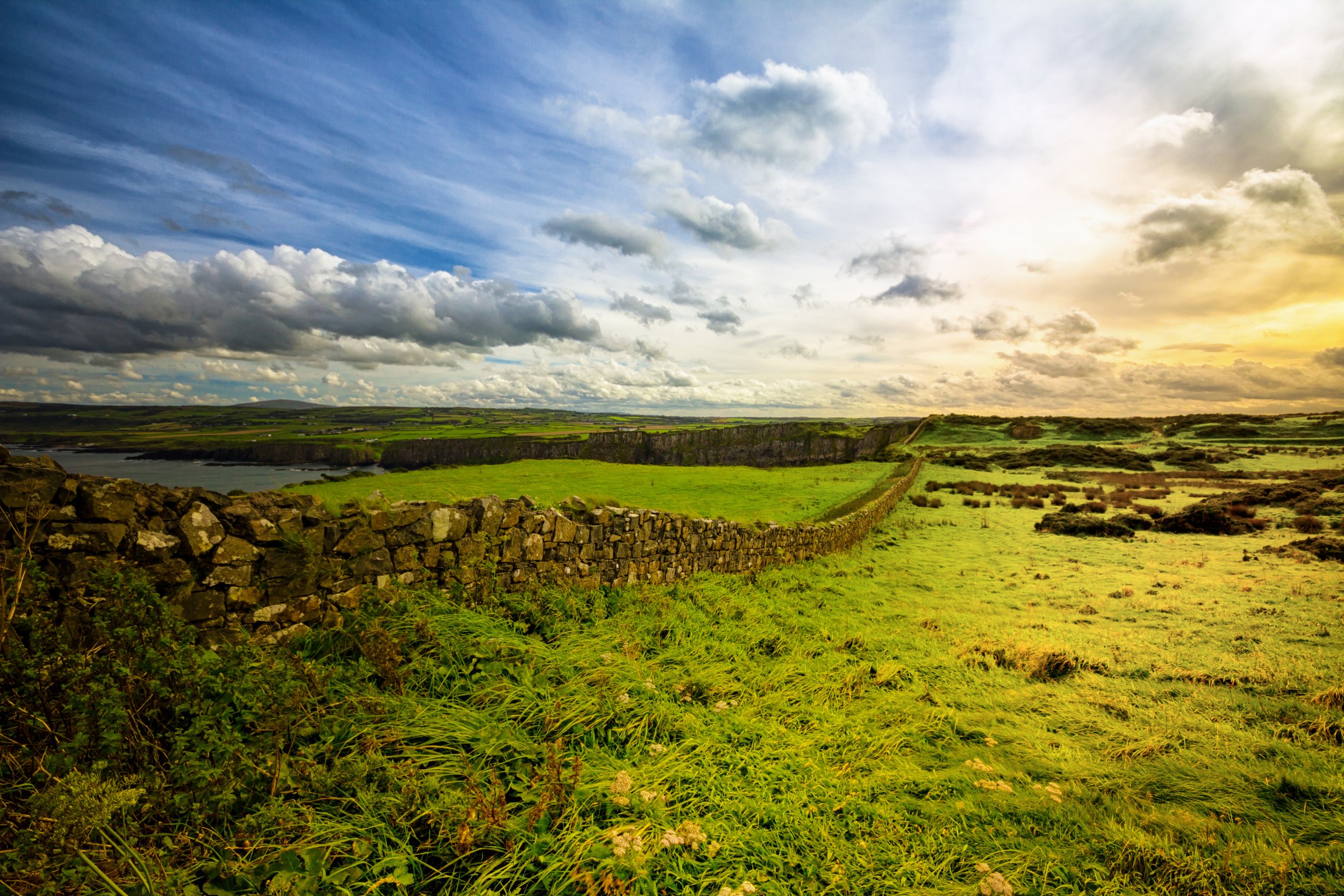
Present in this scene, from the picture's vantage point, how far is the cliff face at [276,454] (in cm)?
1423

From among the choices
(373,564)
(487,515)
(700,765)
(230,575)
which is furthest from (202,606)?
(700,765)

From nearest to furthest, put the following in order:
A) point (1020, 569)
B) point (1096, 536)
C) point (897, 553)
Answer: point (1020, 569) → point (897, 553) → point (1096, 536)

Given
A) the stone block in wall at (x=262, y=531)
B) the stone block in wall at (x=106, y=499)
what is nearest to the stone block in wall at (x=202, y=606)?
the stone block in wall at (x=262, y=531)

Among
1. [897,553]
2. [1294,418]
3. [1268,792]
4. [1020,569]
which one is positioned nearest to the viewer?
[1268,792]

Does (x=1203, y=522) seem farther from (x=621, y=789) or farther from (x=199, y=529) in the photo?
(x=199, y=529)

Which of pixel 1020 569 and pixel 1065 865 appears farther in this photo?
pixel 1020 569

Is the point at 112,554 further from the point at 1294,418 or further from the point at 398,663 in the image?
the point at 1294,418

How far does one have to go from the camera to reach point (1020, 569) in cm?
1362

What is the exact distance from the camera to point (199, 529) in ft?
12.7

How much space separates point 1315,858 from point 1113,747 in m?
1.56

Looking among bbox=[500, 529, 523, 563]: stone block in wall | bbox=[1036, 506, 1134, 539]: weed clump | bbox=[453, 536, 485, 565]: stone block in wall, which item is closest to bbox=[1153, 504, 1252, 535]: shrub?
bbox=[1036, 506, 1134, 539]: weed clump

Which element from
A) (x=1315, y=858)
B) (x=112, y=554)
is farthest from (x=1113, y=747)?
(x=112, y=554)

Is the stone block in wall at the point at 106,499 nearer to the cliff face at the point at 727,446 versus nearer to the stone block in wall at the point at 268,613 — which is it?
the stone block in wall at the point at 268,613

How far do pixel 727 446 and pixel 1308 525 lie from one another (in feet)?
279
